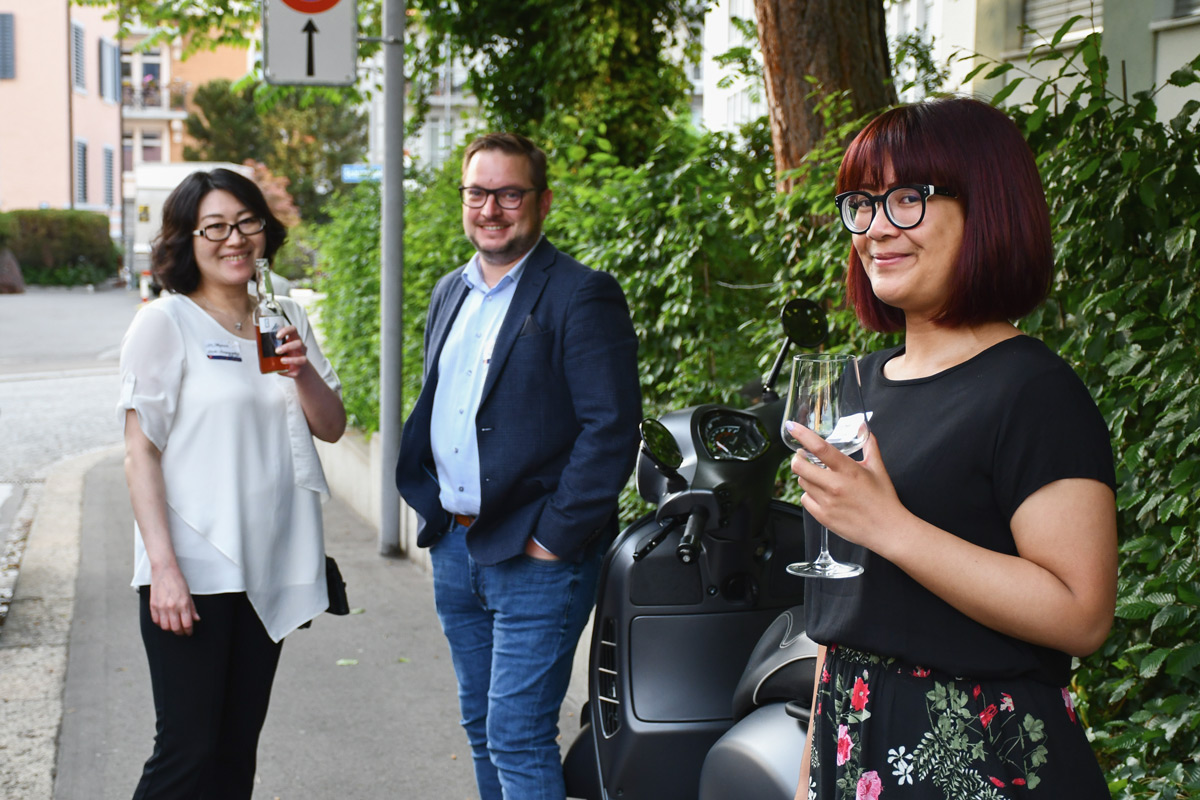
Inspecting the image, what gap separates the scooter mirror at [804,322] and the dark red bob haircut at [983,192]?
0.92 metres

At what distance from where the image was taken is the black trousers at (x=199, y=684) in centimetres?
270

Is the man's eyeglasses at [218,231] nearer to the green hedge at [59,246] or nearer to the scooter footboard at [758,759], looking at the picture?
the scooter footboard at [758,759]

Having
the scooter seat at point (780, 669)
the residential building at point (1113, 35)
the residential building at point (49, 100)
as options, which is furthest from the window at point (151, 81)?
the scooter seat at point (780, 669)

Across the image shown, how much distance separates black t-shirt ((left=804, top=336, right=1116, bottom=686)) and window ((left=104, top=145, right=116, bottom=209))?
5146 cm

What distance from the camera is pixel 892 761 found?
61.8 inches

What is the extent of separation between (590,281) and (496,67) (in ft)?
24.5

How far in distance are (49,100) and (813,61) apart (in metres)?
44.6

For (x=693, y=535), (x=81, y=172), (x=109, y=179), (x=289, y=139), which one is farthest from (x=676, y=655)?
(x=109, y=179)

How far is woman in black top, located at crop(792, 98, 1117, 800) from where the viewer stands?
142 centimetres

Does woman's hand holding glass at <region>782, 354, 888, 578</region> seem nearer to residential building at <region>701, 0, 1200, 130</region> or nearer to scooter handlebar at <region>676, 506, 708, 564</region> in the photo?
scooter handlebar at <region>676, 506, 708, 564</region>

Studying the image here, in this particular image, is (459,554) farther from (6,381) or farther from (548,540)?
(6,381)

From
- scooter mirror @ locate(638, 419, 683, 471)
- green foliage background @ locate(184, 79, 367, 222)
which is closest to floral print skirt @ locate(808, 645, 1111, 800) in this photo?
scooter mirror @ locate(638, 419, 683, 471)

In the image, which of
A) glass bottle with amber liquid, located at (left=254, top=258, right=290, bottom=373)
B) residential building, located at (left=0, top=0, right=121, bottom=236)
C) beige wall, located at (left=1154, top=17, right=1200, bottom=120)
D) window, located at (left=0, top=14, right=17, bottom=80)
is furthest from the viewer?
residential building, located at (left=0, top=0, right=121, bottom=236)

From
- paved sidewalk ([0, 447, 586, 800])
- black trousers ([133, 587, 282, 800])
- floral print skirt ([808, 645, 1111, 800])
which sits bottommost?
paved sidewalk ([0, 447, 586, 800])
